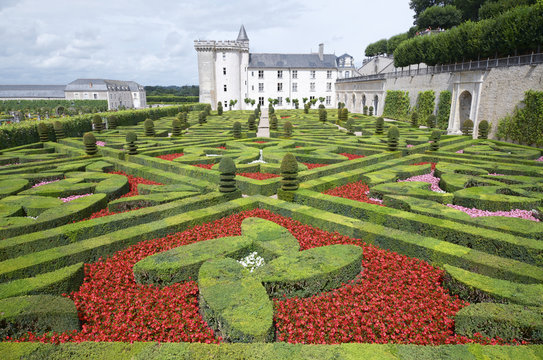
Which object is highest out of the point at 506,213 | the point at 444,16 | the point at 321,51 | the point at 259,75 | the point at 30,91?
the point at 444,16

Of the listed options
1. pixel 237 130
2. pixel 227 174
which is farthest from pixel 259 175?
pixel 237 130

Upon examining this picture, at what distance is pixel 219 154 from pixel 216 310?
587 inches

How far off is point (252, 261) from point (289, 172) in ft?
14.7

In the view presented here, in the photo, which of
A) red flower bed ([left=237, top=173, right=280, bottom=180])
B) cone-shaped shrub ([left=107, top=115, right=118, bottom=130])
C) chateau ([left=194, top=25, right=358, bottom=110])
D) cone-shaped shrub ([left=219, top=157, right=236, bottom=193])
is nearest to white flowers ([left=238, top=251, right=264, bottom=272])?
cone-shaped shrub ([left=219, top=157, right=236, bottom=193])

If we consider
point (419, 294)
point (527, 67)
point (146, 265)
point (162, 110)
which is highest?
point (527, 67)

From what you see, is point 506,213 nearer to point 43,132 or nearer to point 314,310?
point 314,310

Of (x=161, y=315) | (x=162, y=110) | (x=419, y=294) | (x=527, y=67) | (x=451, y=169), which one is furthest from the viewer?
(x=162, y=110)

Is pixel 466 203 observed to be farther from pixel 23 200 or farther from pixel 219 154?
pixel 23 200

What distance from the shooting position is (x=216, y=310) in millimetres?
5113

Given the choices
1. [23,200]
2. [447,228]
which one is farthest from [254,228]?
[23,200]

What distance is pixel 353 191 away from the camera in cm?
1220

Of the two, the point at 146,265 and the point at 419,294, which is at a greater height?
the point at 146,265

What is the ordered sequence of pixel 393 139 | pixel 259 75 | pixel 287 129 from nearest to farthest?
pixel 393 139
pixel 287 129
pixel 259 75

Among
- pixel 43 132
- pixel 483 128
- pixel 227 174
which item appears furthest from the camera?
pixel 483 128
